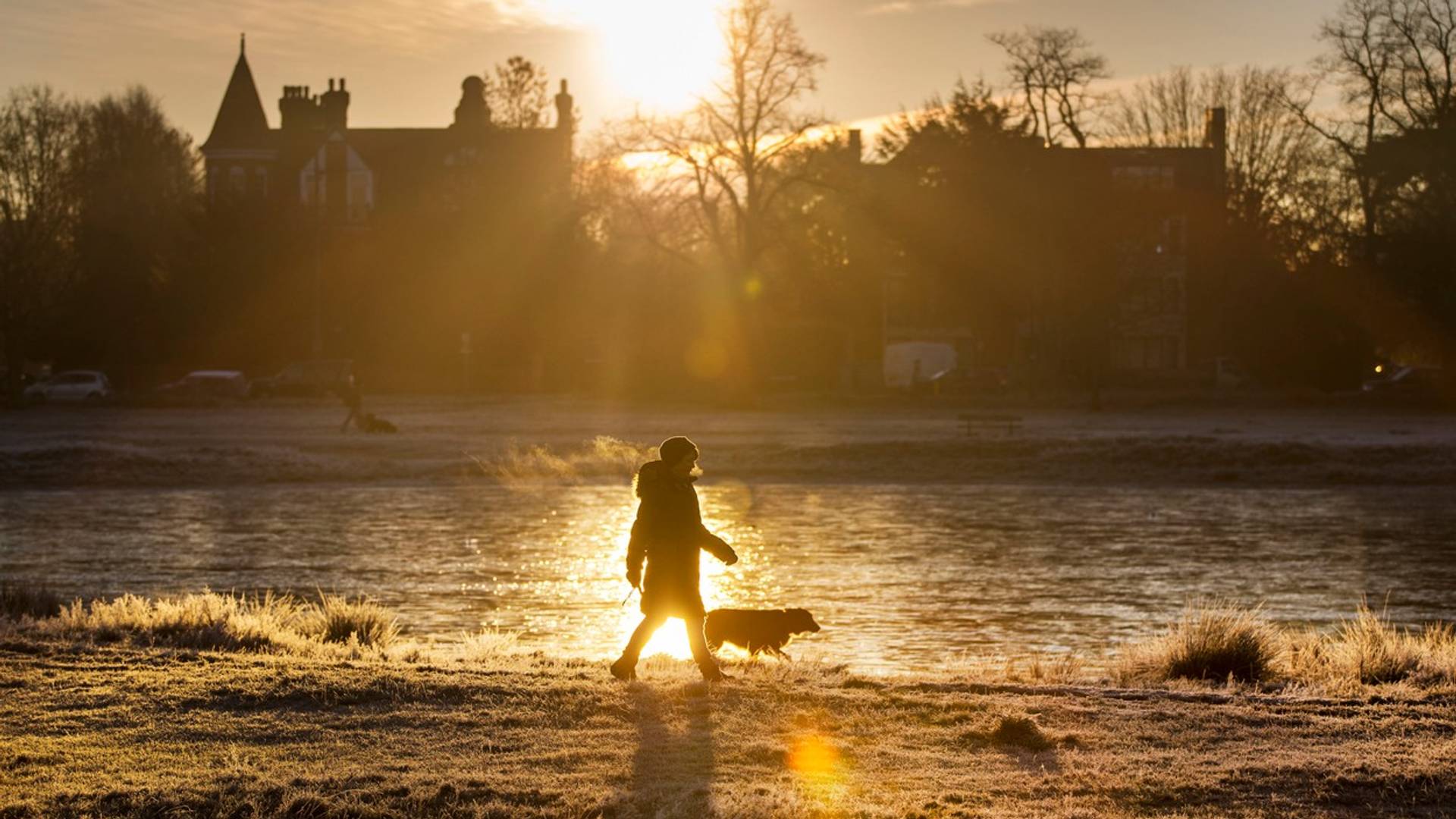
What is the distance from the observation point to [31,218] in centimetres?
7312

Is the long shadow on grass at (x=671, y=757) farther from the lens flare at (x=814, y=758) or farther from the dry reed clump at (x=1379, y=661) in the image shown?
the dry reed clump at (x=1379, y=661)

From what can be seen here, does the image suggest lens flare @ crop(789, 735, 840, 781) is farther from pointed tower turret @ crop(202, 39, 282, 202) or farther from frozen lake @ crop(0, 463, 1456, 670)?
pointed tower turret @ crop(202, 39, 282, 202)

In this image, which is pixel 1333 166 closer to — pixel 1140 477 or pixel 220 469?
pixel 1140 477

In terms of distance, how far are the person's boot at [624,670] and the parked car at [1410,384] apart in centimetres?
6219

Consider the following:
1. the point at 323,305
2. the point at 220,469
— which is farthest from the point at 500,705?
the point at 323,305

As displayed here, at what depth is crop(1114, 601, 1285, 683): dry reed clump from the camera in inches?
497

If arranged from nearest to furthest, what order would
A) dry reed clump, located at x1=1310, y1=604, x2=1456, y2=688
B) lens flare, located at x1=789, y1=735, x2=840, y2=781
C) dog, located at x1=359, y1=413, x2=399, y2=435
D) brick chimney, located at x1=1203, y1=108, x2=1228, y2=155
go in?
lens flare, located at x1=789, y1=735, x2=840, y2=781, dry reed clump, located at x1=1310, y1=604, x2=1456, y2=688, dog, located at x1=359, y1=413, x2=399, y2=435, brick chimney, located at x1=1203, y1=108, x2=1228, y2=155

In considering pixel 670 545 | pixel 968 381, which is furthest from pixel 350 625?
pixel 968 381

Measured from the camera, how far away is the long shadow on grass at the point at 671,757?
816 centimetres

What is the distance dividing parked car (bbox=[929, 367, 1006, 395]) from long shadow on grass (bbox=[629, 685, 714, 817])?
65.8 m

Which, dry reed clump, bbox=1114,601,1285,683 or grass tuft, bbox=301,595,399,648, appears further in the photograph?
grass tuft, bbox=301,595,399,648

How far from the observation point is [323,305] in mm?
78000

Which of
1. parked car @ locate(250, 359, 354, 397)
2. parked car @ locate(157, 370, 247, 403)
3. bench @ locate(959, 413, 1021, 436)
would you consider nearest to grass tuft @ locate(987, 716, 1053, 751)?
bench @ locate(959, 413, 1021, 436)

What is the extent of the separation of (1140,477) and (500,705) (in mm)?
29476
